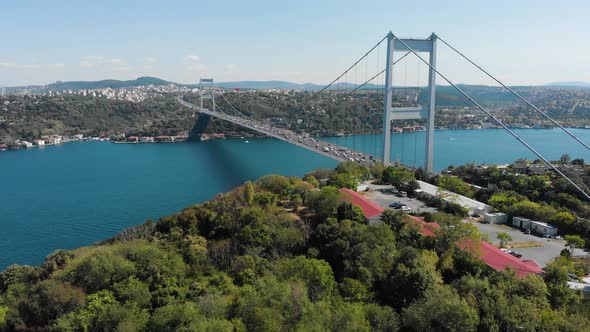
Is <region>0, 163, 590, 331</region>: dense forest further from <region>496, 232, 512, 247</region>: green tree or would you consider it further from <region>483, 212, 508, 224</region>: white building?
<region>483, 212, 508, 224</region>: white building

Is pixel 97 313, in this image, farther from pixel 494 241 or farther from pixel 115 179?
pixel 115 179

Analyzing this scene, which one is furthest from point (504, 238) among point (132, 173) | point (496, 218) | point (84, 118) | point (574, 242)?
point (84, 118)

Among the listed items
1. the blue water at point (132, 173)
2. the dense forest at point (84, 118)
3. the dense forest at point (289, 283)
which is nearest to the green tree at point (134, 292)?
the dense forest at point (289, 283)

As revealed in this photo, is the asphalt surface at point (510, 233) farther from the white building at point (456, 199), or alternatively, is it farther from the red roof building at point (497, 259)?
the red roof building at point (497, 259)

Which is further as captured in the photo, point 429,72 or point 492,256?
point 429,72

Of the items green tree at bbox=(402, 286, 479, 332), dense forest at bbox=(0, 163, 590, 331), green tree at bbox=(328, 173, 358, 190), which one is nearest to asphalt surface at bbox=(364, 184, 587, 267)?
green tree at bbox=(328, 173, 358, 190)

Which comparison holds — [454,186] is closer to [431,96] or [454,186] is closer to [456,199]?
[456,199]
